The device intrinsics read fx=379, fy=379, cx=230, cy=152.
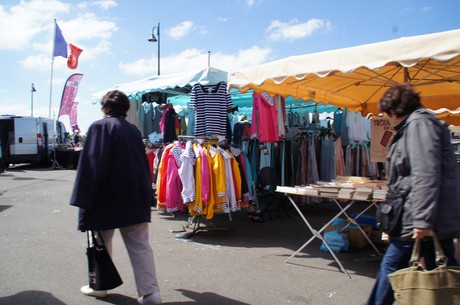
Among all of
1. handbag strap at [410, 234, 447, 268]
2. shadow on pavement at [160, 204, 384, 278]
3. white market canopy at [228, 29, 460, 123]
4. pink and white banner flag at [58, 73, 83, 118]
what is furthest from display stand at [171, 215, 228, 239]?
pink and white banner flag at [58, 73, 83, 118]

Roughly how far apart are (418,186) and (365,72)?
328 cm

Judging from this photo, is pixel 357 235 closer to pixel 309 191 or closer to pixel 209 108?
pixel 309 191

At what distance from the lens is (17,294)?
346 centimetres

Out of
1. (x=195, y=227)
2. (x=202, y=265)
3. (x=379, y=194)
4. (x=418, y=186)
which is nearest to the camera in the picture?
(x=418, y=186)

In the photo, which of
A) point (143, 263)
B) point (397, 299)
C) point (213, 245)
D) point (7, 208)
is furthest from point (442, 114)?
point (7, 208)

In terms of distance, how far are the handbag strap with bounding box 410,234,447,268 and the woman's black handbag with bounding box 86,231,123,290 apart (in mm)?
2329

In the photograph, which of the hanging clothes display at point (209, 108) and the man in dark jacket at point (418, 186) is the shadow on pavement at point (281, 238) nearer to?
the hanging clothes display at point (209, 108)

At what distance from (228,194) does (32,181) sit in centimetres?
941

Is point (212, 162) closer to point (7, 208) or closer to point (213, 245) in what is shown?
point (213, 245)

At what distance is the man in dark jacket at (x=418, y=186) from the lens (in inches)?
88.0

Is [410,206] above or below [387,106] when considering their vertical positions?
below

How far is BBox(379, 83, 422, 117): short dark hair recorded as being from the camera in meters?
2.50

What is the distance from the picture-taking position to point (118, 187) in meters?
3.05

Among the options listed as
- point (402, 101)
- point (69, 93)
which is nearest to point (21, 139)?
point (69, 93)
